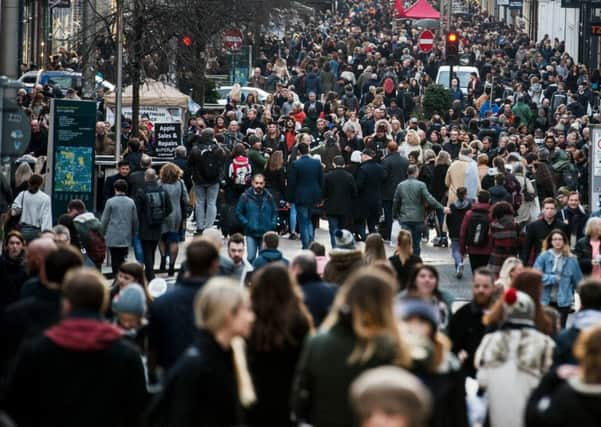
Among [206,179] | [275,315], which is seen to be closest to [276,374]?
[275,315]

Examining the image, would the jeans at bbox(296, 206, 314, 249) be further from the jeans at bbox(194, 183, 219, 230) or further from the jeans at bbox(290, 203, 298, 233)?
the jeans at bbox(194, 183, 219, 230)

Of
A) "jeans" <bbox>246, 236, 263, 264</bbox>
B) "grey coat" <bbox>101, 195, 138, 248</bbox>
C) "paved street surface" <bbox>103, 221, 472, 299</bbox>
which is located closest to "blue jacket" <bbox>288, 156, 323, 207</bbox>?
"paved street surface" <bbox>103, 221, 472, 299</bbox>

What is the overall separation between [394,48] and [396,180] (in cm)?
3643

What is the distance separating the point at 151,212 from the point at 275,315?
41.2ft

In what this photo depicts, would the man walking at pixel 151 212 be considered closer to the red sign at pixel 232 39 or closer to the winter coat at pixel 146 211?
the winter coat at pixel 146 211

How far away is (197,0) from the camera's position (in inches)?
A: 1513

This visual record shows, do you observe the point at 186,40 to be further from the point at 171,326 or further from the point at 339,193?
the point at 171,326

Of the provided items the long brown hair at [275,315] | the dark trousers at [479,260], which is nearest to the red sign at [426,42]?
the dark trousers at [479,260]

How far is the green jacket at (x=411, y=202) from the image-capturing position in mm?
23891

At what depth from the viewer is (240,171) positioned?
26219 millimetres

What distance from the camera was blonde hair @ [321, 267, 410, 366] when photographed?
8.13 m

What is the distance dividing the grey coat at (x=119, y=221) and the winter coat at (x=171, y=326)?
36.0ft

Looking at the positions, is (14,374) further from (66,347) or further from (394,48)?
(394,48)

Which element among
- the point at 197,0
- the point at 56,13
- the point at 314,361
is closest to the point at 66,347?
the point at 314,361
